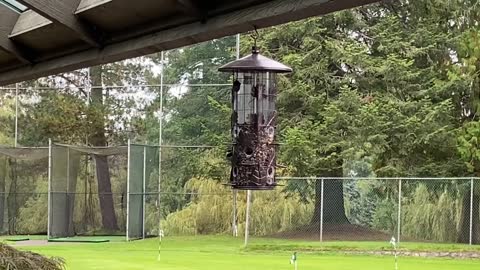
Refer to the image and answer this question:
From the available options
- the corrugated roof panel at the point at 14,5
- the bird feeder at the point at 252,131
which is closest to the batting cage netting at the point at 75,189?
the bird feeder at the point at 252,131

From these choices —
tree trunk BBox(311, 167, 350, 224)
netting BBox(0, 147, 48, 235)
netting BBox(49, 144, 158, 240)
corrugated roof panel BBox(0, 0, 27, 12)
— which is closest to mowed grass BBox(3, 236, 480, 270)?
tree trunk BBox(311, 167, 350, 224)

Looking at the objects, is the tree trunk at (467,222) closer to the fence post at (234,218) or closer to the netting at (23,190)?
the fence post at (234,218)

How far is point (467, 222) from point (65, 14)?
12622 millimetres

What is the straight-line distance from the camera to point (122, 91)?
1752 centimetres

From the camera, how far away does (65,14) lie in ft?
8.54

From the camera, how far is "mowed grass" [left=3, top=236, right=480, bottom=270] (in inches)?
431

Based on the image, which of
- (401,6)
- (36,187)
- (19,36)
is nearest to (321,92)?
(401,6)

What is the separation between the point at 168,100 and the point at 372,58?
14.2 ft

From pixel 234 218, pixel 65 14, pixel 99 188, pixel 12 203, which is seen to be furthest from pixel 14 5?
pixel 12 203

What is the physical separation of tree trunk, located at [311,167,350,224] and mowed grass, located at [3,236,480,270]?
0.94 m

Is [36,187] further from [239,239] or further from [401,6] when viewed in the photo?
[401,6]

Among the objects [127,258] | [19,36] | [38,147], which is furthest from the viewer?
[38,147]

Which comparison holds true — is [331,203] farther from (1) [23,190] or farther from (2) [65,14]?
(2) [65,14]

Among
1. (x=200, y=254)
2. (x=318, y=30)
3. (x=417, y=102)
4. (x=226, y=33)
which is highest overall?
(x=318, y=30)
